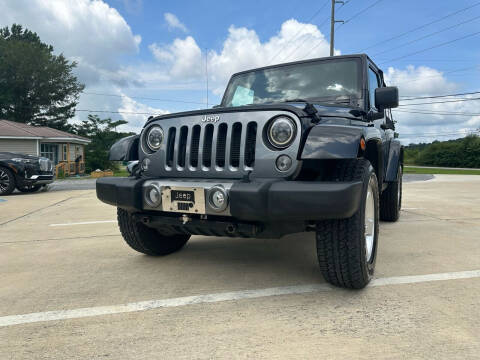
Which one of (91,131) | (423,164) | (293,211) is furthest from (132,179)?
(423,164)

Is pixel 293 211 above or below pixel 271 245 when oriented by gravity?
→ above

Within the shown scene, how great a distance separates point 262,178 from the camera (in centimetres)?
240

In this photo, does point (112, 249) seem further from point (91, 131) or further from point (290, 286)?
point (91, 131)

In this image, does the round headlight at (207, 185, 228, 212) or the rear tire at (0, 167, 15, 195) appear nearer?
the round headlight at (207, 185, 228, 212)

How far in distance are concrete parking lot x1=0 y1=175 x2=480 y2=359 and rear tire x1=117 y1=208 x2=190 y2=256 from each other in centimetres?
12

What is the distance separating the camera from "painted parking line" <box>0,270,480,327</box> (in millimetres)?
2262

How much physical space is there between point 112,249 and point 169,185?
5.73ft

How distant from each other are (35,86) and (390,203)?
39.2 metres

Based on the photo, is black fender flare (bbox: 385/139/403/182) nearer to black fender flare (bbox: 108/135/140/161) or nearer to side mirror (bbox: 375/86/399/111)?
side mirror (bbox: 375/86/399/111)

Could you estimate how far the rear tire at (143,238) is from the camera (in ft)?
10.5

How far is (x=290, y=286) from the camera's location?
8.78 ft

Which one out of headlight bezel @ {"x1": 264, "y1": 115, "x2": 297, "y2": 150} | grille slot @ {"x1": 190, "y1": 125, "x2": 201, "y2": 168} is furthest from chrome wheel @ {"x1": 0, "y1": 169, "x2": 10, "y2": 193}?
headlight bezel @ {"x1": 264, "y1": 115, "x2": 297, "y2": 150}

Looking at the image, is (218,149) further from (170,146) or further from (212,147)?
(170,146)

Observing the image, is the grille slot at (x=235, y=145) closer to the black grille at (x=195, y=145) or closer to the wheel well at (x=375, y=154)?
the black grille at (x=195, y=145)
